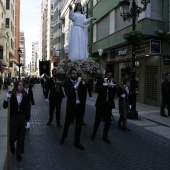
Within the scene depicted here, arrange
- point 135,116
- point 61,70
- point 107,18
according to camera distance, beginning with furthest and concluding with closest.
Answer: point 107,18
point 135,116
point 61,70

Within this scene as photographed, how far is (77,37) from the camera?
9.21 m

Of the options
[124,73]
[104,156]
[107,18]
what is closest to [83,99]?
[104,156]

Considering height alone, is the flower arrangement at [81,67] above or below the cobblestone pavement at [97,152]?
above

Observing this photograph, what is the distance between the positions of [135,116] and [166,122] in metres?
1.32

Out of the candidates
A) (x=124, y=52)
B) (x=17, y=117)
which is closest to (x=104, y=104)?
(x=17, y=117)

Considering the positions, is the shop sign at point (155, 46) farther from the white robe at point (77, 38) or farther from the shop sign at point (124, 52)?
the white robe at point (77, 38)

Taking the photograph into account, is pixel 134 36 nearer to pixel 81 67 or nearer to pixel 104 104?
pixel 81 67

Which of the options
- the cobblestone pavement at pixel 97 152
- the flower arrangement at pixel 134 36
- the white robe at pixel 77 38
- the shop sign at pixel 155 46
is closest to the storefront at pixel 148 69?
the shop sign at pixel 155 46

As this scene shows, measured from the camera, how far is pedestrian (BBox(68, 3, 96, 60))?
29.8 ft

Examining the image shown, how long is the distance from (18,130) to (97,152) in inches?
72.2

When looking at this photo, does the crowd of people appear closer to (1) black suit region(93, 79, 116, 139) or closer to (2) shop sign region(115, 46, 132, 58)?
(1) black suit region(93, 79, 116, 139)

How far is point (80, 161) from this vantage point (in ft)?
17.4

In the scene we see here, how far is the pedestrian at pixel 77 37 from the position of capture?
29.8 ft

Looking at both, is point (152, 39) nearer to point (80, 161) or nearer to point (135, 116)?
point (135, 116)
